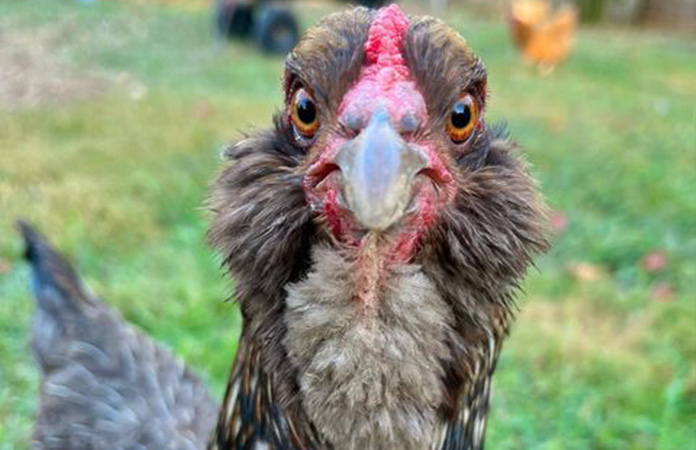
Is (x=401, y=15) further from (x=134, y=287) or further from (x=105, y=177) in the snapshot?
(x=105, y=177)

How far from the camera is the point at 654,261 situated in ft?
15.2

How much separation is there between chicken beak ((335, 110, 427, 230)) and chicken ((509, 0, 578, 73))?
11881mm

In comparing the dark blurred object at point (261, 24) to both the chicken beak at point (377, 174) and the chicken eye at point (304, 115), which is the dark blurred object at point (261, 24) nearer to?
the chicken eye at point (304, 115)

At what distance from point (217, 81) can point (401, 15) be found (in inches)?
322

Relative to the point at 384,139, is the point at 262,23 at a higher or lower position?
higher

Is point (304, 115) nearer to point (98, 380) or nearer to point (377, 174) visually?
point (377, 174)

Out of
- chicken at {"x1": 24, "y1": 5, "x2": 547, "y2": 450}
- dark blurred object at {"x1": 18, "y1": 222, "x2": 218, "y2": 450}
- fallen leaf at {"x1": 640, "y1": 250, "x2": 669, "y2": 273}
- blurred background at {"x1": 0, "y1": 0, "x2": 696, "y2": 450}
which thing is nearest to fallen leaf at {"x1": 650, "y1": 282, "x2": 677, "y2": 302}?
blurred background at {"x1": 0, "y1": 0, "x2": 696, "y2": 450}

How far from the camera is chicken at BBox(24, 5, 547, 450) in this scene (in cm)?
127

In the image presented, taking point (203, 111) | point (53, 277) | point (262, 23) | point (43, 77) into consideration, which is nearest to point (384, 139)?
point (53, 277)

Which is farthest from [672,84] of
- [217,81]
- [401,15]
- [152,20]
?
[401,15]

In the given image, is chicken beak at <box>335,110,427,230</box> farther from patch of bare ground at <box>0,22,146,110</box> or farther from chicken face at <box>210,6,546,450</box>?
patch of bare ground at <box>0,22,146,110</box>

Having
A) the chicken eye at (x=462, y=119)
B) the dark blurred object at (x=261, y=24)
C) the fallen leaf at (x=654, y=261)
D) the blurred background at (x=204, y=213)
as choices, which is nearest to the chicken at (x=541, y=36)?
the blurred background at (x=204, y=213)

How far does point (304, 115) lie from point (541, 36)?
12117 mm

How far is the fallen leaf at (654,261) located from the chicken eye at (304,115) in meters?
3.70
